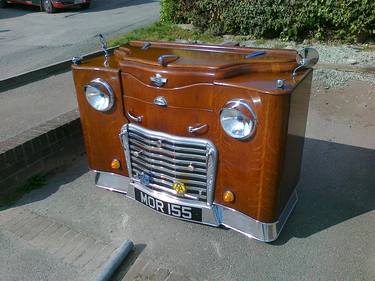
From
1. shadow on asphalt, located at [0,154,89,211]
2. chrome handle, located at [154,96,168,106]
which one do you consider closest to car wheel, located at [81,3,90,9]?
shadow on asphalt, located at [0,154,89,211]

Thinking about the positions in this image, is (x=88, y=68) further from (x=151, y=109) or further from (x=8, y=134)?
(x=8, y=134)

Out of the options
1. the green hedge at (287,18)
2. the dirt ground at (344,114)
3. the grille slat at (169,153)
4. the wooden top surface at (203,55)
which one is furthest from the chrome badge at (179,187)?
the green hedge at (287,18)

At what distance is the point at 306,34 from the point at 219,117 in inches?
264

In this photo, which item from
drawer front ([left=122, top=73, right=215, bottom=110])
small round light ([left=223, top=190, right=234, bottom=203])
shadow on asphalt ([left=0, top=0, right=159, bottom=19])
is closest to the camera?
drawer front ([left=122, top=73, right=215, bottom=110])

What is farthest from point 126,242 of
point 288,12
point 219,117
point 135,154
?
point 288,12

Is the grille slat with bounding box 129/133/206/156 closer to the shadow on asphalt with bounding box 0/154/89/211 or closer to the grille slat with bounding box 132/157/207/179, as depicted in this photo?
the grille slat with bounding box 132/157/207/179

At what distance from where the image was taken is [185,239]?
2.74 metres

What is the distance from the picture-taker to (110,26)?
461 inches

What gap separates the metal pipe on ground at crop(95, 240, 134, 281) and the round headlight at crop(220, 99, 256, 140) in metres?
1.08

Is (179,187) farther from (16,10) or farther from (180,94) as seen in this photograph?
(16,10)

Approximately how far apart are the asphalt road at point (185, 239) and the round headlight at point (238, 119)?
0.89 meters

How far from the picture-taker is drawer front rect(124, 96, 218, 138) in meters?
2.41

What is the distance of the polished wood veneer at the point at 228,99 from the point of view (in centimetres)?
221

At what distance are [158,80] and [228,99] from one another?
0.48 meters
